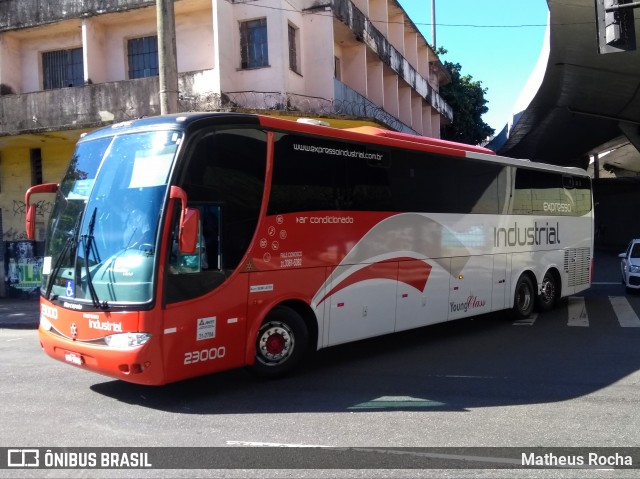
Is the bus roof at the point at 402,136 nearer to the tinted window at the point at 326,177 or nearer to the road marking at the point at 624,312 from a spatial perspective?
the tinted window at the point at 326,177

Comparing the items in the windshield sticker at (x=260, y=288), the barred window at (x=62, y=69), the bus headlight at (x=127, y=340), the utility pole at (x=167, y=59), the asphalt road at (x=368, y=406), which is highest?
the barred window at (x=62, y=69)

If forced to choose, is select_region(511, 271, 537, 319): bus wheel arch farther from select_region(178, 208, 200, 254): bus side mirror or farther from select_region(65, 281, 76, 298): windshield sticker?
select_region(65, 281, 76, 298): windshield sticker

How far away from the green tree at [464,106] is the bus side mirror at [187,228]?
3727 cm

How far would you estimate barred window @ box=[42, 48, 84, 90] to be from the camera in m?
18.0

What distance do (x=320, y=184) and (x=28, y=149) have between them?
47.6 ft

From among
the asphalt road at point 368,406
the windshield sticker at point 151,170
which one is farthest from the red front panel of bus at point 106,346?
the windshield sticker at point 151,170

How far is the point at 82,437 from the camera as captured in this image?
5395 mm

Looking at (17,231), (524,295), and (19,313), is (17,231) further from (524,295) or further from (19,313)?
(524,295)

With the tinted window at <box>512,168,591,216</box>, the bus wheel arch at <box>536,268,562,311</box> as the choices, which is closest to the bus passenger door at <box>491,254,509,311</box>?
the tinted window at <box>512,168,591,216</box>

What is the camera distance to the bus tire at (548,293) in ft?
42.2

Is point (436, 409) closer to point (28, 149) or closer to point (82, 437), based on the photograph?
point (82, 437)

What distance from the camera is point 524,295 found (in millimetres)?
12367

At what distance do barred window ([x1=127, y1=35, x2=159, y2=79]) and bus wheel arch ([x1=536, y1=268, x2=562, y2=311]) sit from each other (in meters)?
12.0

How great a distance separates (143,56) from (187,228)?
13242 millimetres
